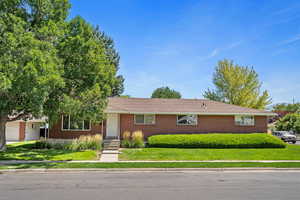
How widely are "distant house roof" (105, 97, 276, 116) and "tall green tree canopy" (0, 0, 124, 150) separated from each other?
515 centimetres

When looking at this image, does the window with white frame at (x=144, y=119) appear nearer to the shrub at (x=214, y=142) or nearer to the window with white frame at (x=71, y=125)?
the shrub at (x=214, y=142)

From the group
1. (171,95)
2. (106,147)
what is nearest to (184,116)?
(106,147)

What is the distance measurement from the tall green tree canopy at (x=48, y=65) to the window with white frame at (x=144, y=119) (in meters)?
5.58

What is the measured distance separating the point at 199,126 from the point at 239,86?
2302 centimetres

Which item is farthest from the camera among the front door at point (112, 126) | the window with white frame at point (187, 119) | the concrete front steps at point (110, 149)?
the window with white frame at point (187, 119)

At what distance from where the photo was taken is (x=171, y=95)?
196 ft

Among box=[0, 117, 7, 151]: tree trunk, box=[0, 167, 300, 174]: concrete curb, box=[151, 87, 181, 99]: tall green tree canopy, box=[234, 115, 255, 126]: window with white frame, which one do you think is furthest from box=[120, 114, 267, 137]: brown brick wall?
box=[151, 87, 181, 99]: tall green tree canopy

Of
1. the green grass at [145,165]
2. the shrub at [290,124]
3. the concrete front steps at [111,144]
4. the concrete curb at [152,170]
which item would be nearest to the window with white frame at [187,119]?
the concrete front steps at [111,144]

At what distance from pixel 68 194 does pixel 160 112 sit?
14.2 m

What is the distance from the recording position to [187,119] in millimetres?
21406

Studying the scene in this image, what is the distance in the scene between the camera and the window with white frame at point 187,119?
69.9ft

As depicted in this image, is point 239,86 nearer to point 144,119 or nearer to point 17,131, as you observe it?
point 144,119

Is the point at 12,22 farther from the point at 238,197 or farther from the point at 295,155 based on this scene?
the point at 295,155

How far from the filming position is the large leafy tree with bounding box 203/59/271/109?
3966 cm
